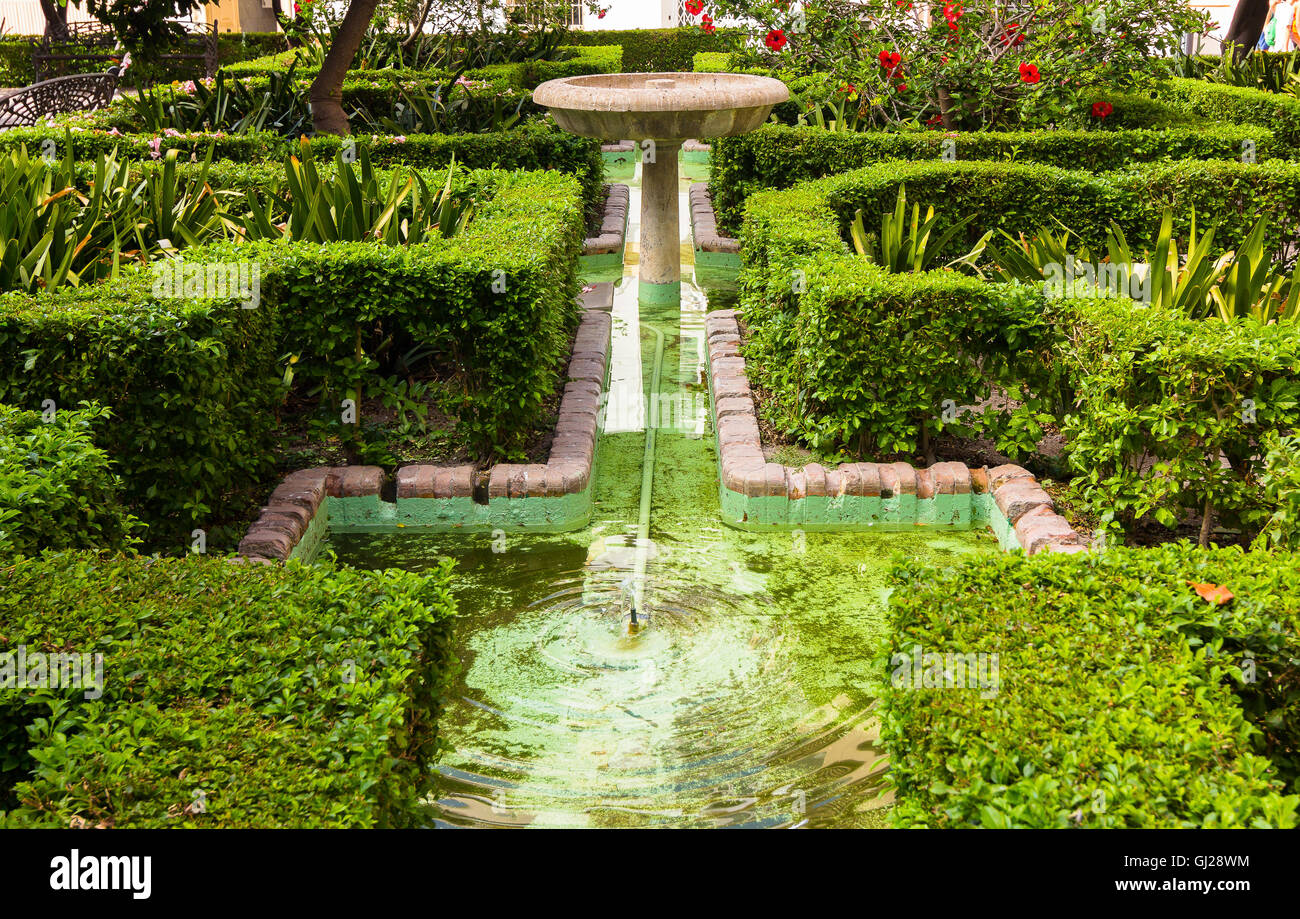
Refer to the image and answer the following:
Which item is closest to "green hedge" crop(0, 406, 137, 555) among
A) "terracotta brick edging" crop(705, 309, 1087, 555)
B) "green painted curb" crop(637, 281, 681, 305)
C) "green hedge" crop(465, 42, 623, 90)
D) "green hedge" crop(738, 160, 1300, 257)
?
"terracotta brick edging" crop(705, 309, 1087, 555)

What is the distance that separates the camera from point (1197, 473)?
4469 mm

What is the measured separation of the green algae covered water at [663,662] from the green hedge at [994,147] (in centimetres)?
384

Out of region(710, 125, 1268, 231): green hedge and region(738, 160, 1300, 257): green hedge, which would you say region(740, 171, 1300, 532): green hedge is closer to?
region(738, 160, 1300, 257): green hedge

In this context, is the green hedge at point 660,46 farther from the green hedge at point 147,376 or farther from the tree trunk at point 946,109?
the green hedge at point 147,376

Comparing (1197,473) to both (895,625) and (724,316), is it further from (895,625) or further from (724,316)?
(724,316)

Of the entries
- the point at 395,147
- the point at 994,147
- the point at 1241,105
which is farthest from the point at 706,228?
the point at 1241,105

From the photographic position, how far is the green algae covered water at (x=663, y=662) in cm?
345

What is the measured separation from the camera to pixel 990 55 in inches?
381

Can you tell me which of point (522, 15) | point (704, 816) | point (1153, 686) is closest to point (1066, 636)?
point (1153, 686)

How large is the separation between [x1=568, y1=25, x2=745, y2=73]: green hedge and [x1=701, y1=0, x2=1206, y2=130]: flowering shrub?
794cm

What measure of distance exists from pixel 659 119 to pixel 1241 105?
5477mm

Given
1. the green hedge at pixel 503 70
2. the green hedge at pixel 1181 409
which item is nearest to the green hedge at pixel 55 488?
the green hedge at pixel 1181 409

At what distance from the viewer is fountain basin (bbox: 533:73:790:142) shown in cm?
761

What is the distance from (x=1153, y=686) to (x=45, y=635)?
2437mm
